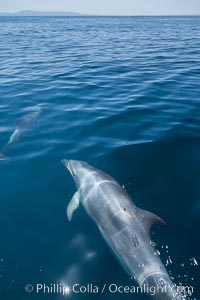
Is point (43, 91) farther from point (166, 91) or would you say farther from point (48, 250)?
point (48, 250)

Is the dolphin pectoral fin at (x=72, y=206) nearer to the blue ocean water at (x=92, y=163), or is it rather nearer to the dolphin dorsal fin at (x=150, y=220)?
the blue ocean water at (x=92, y=163)

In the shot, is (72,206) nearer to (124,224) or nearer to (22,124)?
(124,224)

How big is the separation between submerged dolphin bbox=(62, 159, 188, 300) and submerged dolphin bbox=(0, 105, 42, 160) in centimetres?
355

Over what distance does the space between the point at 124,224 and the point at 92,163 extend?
385cm

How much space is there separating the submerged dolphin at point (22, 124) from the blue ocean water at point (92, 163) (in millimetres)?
213

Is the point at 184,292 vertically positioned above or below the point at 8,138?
below

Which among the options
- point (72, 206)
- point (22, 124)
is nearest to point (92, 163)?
point (72, 206)

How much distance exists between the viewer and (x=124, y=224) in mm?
7359

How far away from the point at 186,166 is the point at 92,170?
133 inches

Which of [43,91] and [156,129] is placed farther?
[43,91]

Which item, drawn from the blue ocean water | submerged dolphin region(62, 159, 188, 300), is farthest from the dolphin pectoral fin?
the blue ocean water

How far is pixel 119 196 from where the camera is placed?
830cm

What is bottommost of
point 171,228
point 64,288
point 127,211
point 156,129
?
point 64,288

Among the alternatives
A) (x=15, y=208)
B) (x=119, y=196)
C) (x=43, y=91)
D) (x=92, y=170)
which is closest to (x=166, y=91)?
(x=43, y=91)
